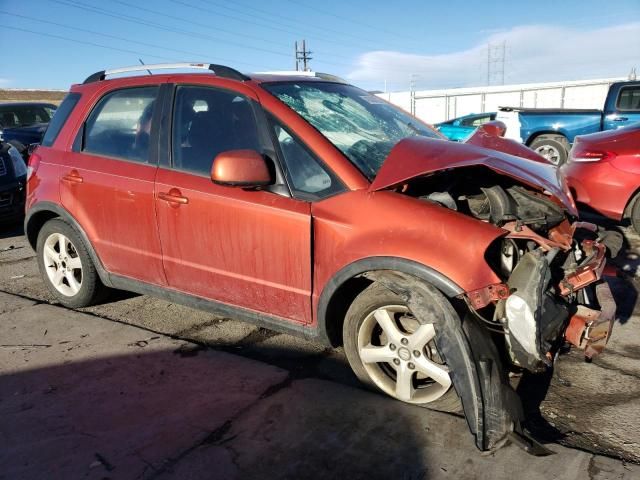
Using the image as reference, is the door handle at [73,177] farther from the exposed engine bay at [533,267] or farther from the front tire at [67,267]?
the exposed engine bay at [533,267]

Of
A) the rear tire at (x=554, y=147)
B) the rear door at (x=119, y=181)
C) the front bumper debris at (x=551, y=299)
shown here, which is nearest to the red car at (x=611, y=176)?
the front bumper debris at (x=551, y=299)

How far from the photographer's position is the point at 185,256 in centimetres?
323

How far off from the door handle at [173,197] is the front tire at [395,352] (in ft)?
4.13

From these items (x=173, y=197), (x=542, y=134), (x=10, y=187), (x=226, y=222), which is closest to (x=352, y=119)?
(x=226, y=222)

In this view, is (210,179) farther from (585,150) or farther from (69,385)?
(585,150)

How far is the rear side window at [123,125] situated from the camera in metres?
3.43

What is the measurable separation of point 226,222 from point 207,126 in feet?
2.22

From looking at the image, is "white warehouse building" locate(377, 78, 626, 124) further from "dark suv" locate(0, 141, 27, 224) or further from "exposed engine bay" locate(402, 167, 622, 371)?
"exposed engine bay" locate(402, 167, 622, 371)

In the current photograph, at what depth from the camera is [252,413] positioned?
2.61 m

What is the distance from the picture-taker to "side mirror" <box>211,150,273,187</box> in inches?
106

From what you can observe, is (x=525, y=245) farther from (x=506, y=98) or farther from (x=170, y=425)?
(x=506, y=98)

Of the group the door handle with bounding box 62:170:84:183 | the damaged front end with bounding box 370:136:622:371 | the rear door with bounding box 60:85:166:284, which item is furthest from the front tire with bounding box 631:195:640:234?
the door handle with bounding box 62:170:84:183

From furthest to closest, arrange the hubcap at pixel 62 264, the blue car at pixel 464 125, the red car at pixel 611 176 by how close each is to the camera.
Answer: the blue car at pixel 464 125
the red car at pixel 611 176
the hubcap at pixel 62 264

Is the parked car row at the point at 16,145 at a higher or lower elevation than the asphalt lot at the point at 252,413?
higher
